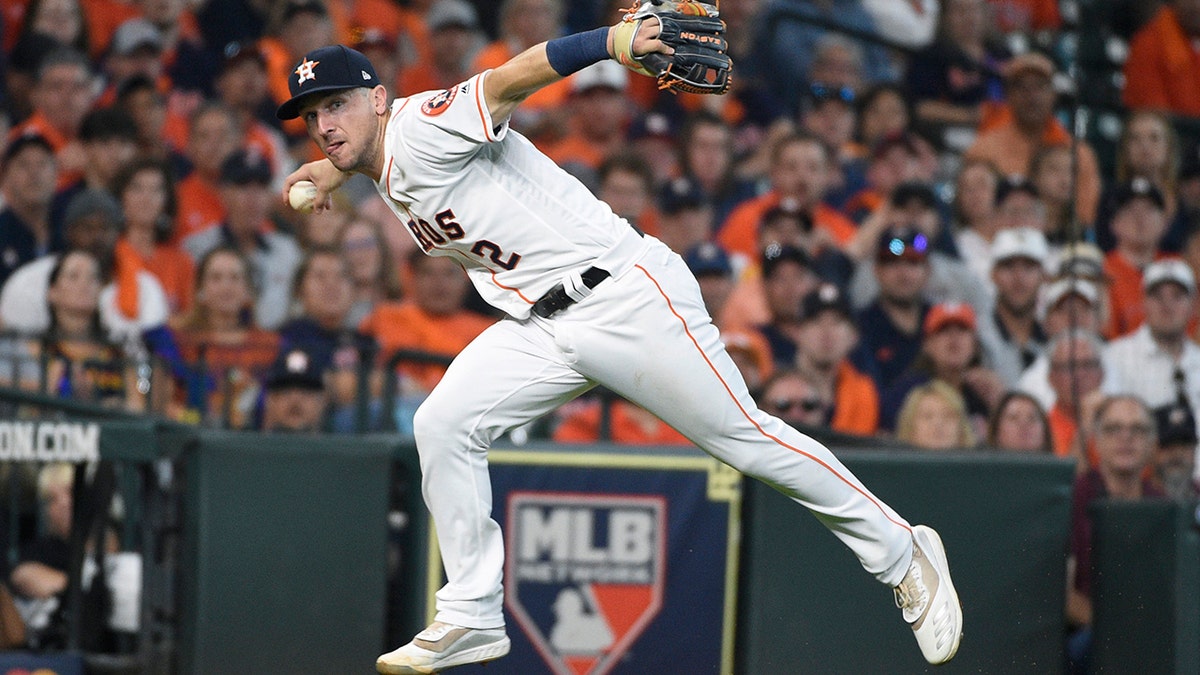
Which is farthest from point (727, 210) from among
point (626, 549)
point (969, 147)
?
point (626, 549)

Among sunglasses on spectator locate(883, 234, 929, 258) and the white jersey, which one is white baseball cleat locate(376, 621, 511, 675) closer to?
the white jersey

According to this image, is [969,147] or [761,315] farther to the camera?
[969,147]

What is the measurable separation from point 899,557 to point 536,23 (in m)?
5.38

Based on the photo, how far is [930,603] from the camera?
14.8 feet

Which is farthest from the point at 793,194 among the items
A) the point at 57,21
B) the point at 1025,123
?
the point at 57,21

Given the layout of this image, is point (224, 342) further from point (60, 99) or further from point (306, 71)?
point (306, 71)

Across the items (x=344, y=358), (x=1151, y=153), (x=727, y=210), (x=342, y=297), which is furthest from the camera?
(x=727, y=210)

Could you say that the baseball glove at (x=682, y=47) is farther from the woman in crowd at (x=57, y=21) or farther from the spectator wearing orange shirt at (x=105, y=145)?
the woman in crowd at (x=57, y=21)

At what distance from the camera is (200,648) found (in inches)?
212

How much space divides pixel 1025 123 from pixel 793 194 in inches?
60.4

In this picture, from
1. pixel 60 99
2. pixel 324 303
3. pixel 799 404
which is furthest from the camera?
pixel 60 99

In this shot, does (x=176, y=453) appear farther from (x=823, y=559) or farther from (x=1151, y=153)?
(x=1151, y=153)

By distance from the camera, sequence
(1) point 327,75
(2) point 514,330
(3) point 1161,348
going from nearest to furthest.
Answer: (1) point 327,75, (2) point 514,330, (3) point 1161,348

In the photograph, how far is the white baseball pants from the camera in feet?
13.8
